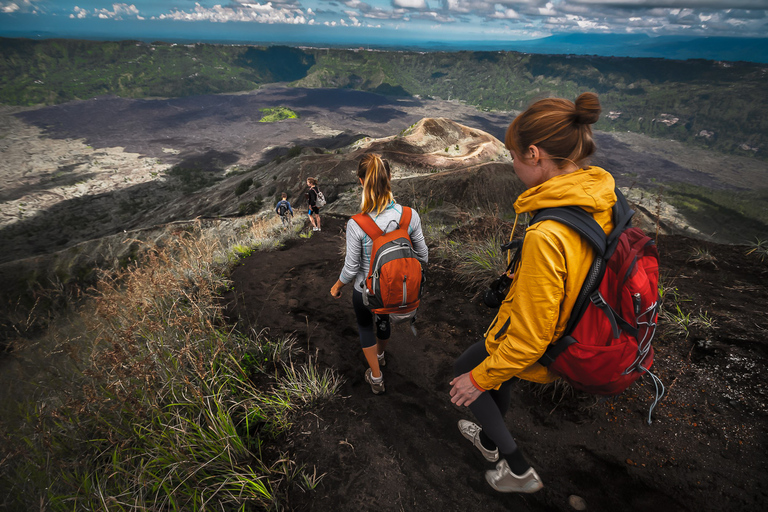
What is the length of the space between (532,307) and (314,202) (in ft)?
28.2

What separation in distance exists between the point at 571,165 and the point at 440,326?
267 cm

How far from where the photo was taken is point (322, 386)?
8.78ft

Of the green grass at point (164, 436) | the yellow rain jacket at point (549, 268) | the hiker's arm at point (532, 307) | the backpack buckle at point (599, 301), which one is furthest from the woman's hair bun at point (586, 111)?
the green grass at point (164, 436)

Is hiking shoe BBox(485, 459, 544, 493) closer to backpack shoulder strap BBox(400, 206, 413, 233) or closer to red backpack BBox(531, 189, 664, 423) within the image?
red backpack BBox(531, 189, 664, 423)

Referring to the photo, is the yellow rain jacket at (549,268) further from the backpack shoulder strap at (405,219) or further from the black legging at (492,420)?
the backpack shoulder strap at (405,219)

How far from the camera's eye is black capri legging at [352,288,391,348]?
2.60 m

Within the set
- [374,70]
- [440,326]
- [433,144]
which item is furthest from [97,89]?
[440,326]

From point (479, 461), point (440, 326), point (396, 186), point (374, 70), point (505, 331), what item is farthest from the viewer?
point (374, 70)

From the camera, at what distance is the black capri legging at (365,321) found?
2.60 m

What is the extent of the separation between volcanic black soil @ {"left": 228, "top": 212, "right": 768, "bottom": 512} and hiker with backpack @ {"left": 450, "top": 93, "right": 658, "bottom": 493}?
985mm

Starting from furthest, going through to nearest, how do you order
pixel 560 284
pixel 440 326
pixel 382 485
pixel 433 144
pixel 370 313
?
pixel 433 144, pixel 440 326, pixel 370 313, pixel 382 485, pixel 560 284

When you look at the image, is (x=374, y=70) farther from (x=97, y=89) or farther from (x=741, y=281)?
(x=741, y=281)

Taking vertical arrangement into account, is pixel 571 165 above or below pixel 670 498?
above

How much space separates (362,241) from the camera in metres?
2.43
